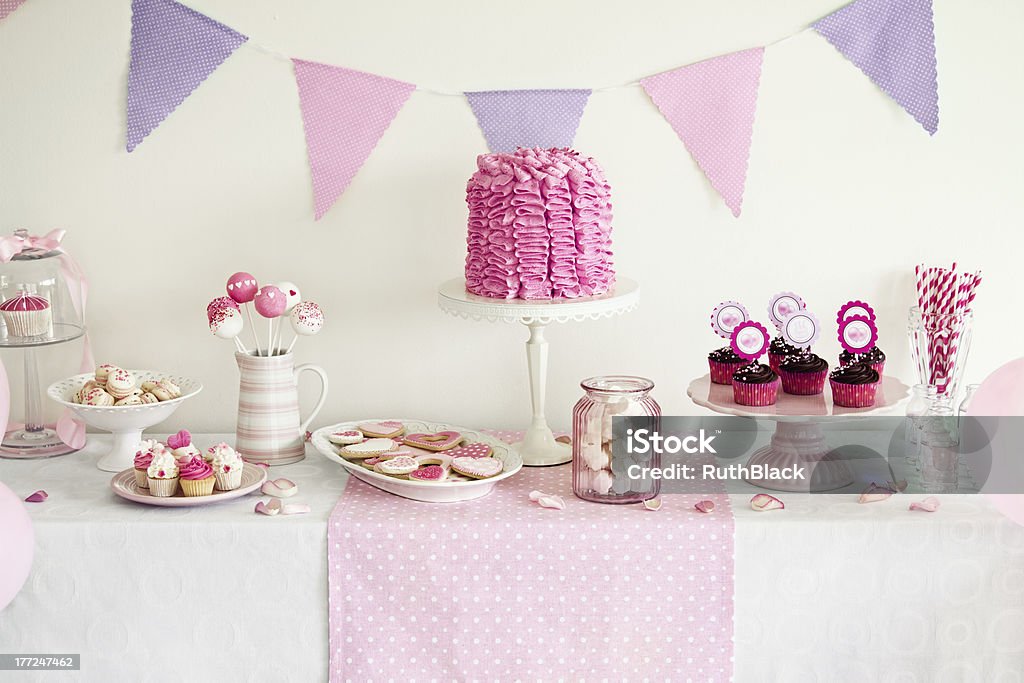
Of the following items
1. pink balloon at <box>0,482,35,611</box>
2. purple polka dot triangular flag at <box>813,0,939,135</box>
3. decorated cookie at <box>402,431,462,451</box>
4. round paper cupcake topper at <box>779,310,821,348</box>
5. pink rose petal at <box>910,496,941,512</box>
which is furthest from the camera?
purple polka dot triangular flag at <box>813,0,939,135</box>

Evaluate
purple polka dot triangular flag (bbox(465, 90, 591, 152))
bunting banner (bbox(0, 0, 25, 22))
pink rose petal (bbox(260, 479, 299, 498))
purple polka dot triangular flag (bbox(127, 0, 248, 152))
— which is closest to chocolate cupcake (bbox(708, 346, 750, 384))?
purple polka dot triangular flag (bbox(465, 90, 591, 152))

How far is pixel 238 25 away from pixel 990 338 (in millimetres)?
1482

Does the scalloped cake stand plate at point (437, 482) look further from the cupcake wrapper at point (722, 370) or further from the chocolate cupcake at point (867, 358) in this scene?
the chocolate cupcake at point (867, 358)

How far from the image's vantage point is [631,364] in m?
1.93

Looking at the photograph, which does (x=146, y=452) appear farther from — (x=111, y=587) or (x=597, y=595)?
(x=597, y=595)

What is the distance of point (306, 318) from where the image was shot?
173 cm

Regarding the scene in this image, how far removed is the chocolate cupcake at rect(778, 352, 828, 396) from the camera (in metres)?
1.61

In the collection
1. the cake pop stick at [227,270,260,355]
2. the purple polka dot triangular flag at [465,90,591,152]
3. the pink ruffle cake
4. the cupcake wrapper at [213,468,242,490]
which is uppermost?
the purple polka dot triangular flag at [465,90,591,152]

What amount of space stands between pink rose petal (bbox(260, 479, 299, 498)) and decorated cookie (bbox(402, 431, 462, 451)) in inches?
9.0

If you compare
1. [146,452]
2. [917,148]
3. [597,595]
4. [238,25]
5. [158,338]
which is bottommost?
[597,595]

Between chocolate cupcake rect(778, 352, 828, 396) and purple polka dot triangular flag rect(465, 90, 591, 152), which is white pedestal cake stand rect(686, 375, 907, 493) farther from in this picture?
purple polka dot triangular flag rect(465, 90, 591, 152)

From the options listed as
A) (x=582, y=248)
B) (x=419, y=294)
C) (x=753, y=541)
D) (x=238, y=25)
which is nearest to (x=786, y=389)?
(x=753, y=541)

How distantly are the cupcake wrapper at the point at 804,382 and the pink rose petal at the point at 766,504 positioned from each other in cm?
21

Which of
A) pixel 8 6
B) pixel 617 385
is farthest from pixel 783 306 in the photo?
pixel 8 6
